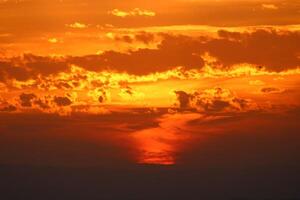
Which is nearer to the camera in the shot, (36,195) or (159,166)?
(36,195)

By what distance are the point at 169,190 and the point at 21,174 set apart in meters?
17.5

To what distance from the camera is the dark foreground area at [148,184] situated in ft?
598

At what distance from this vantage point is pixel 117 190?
185 m

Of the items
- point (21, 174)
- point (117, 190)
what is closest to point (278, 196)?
point (117, 190)

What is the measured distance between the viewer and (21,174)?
601ft

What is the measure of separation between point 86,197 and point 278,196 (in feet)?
73.6

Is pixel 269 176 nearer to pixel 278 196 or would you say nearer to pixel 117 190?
pixel 278 196

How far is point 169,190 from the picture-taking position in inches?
7288

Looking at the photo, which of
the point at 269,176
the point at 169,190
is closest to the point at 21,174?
the point at 169,190

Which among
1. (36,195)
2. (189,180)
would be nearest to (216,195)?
(189,180)

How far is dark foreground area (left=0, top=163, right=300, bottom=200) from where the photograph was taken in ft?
598

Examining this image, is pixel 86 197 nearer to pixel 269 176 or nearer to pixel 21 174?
pixel 21 174

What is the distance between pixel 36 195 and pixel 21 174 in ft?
15.7

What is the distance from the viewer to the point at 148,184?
18588 cm
